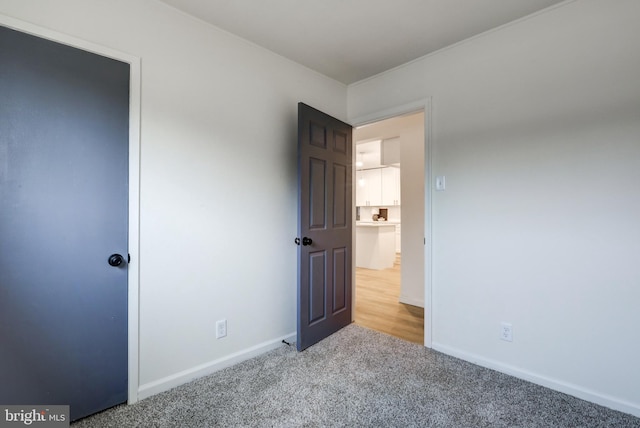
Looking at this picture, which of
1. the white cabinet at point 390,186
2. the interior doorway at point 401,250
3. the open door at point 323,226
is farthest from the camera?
the white cabinet at point 390,186

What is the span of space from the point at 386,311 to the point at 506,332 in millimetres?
1500

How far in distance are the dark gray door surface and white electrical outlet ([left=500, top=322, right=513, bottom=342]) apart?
99.1 inches

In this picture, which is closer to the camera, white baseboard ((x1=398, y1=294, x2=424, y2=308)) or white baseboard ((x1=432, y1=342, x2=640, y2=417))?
white baseboard ((x1=432, y1=342, x2=640, y2=417))

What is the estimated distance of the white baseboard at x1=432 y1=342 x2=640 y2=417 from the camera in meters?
1.66

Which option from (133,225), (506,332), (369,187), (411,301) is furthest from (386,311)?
(369,187)

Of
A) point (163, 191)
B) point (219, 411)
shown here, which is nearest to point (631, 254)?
point (219, 411)

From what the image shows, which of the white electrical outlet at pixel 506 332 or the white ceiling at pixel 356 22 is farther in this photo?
the white electrical outlet at pixel 506 332

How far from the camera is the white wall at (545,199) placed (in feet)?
5.49

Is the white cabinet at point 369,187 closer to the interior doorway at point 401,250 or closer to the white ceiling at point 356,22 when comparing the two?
the interior doorway at point 401,250

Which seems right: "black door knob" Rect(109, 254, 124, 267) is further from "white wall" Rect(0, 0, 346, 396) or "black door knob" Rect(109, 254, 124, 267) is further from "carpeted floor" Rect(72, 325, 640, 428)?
"carpeted floor" Rect(72, 325, 640, 428)

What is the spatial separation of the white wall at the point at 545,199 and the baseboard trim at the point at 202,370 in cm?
143

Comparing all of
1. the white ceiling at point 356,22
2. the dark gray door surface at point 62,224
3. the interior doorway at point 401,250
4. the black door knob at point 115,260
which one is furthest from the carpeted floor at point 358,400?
the white ceiling at point 356,22

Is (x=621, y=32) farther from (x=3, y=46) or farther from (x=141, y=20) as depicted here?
(x=3, y=46)

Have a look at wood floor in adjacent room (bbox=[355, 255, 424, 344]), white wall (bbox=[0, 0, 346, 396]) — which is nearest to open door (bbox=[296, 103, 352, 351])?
white wall (bbox=[0, 0, 346, 396])
